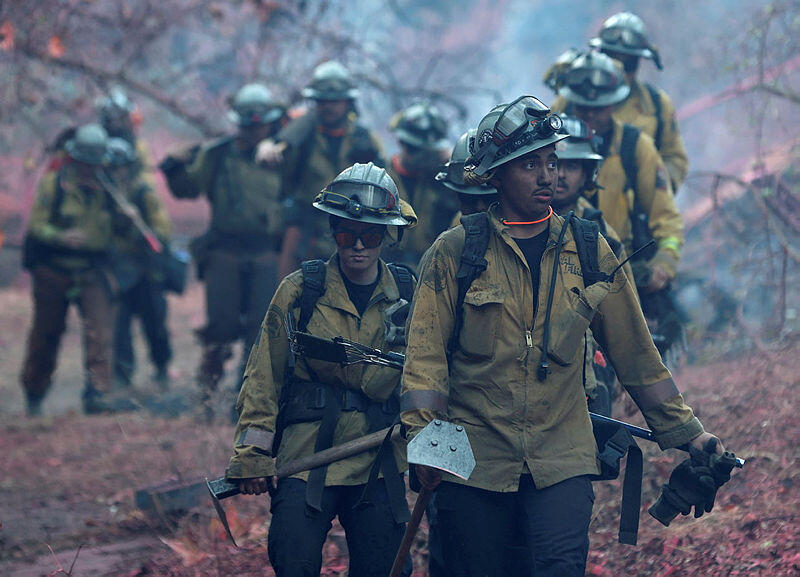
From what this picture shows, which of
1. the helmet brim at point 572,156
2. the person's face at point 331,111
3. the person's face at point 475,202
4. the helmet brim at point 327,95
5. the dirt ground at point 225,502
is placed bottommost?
the dirt ground at point 225,502

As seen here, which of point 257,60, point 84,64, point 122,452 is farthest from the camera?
point 257,60

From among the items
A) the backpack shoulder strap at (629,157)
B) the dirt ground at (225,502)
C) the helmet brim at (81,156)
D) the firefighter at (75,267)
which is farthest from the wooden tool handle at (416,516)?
the helmet brim at (81,156)

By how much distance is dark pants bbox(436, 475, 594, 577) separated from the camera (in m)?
3.54

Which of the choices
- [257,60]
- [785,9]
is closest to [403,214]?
[785,9]

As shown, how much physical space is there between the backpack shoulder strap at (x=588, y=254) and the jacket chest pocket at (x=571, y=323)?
0.04 meters

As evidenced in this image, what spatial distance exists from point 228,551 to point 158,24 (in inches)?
293

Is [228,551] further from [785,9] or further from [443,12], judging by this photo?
[443,12]

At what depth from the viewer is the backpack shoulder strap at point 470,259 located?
3.67m

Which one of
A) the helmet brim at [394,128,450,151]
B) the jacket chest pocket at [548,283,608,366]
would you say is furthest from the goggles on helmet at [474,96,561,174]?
the helmet brim at [394,128,450,151]

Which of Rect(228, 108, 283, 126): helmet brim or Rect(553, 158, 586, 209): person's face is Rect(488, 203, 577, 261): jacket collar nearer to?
Rect(553, 158, 586, 209): person's face

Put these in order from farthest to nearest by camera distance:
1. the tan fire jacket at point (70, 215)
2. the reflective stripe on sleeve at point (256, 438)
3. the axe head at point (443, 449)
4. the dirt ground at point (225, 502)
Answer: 1. the tan fire jacket at point (70, 215)
2. the dirt ground at point (225, 502)
3. the reflective stripe on sleeve at point (256, 438)
4. the axe head at point (443, 449)

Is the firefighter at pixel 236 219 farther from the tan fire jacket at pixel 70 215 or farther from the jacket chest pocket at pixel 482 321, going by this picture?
the jacket chest pocket at pixel 482 321

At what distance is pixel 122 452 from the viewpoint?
8.12 m

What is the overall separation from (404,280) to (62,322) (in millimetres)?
6380
